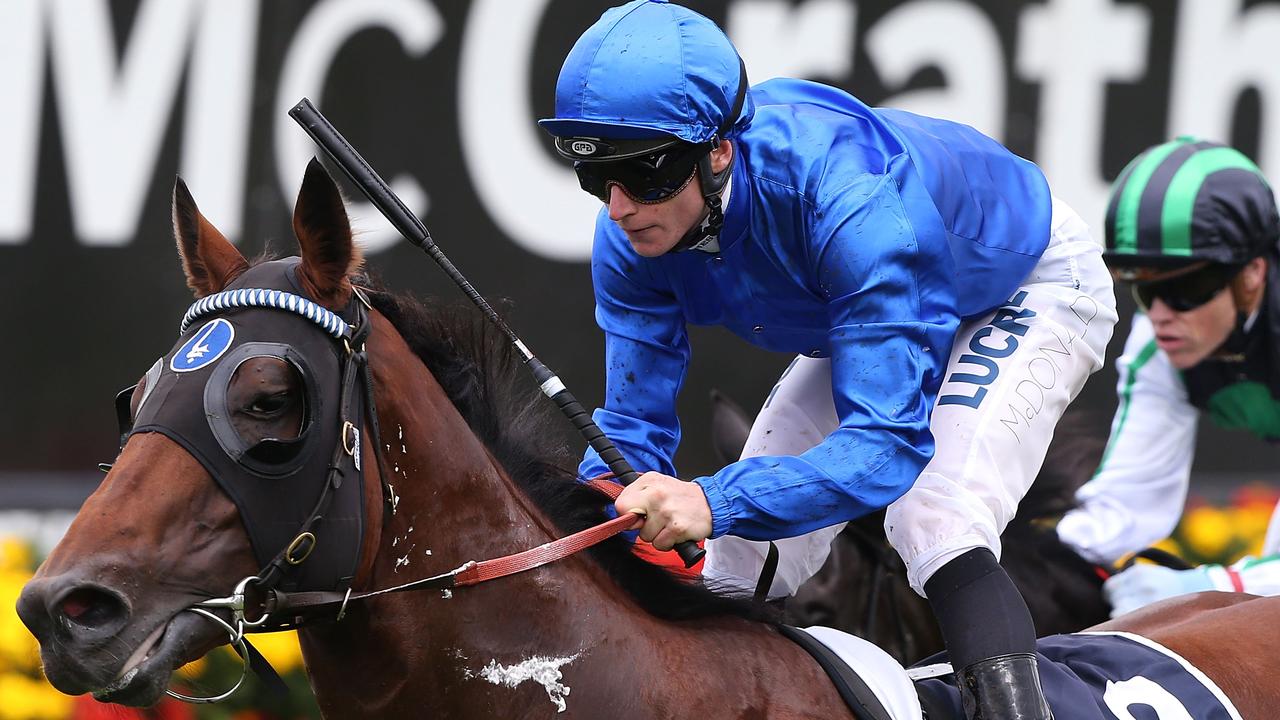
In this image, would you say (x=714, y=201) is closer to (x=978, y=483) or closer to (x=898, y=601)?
(x=978, y=483)

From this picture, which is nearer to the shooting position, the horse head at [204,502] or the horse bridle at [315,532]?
the horse head at [204,502]

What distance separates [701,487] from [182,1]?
394cm

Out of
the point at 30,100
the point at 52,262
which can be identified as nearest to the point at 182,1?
the point at 30,100

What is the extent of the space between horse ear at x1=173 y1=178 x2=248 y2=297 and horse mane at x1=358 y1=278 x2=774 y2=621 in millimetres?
222

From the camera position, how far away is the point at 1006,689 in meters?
2.19

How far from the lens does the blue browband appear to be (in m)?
1.94

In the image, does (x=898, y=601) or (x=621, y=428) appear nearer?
(x=621, y=428)

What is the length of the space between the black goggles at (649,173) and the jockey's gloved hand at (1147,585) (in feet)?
6.00

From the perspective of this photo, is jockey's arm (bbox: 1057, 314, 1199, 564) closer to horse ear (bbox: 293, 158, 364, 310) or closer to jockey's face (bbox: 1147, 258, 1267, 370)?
jockey's face (bbox: 1147, 258, 1267, 370)

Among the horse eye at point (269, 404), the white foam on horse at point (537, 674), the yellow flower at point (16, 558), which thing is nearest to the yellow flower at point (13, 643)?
the yellow flower at point (16, 558)

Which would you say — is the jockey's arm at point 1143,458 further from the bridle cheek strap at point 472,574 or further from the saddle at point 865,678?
the bridle cheek strap at point 472,574

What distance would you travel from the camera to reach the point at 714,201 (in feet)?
7.59

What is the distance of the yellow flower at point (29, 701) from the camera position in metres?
4.34

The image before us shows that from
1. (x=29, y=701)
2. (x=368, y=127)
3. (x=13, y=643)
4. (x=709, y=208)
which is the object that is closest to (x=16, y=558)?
(x=13, y=643)
